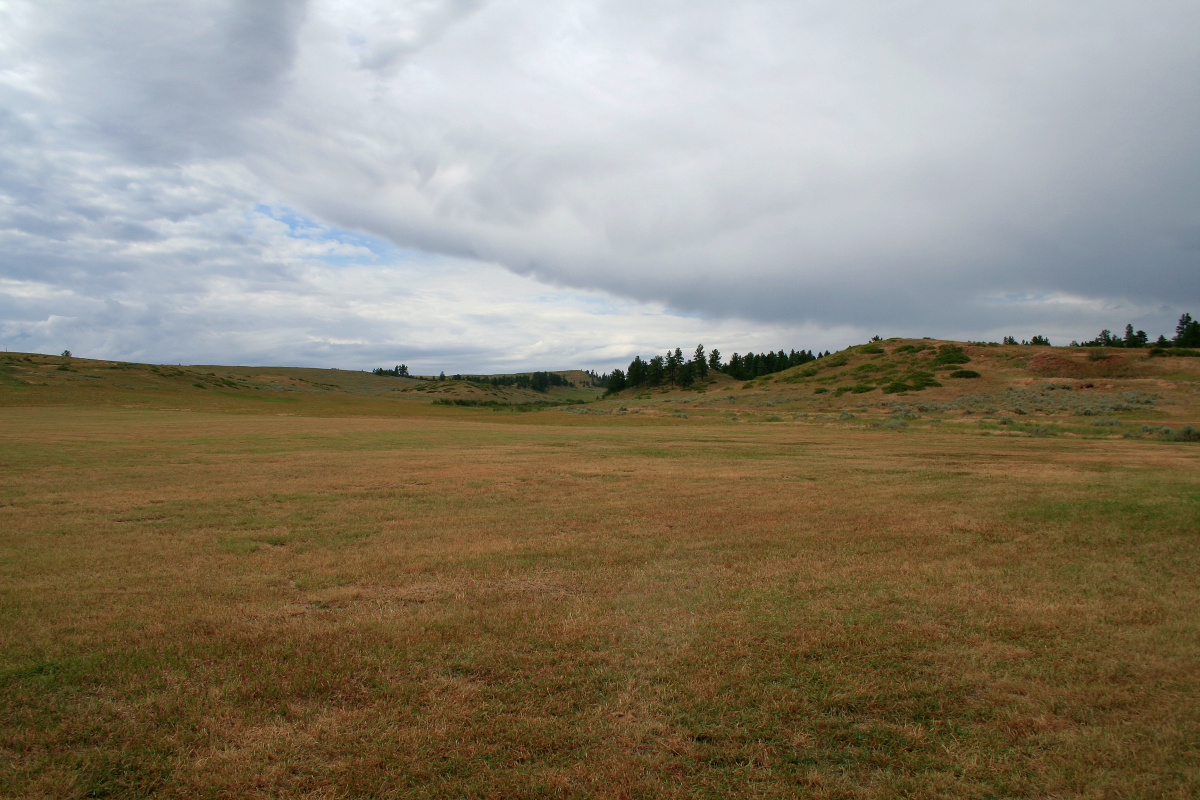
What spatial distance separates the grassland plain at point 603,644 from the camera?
3.94 meters

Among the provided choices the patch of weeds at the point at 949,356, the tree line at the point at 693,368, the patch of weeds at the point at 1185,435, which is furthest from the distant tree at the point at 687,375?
the patch of weeds at the point at 1185,435

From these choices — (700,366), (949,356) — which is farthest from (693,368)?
(949,356)

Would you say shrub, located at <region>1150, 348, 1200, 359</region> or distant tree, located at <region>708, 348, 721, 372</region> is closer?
shrub, located at <region>1150, 348, 1200, 359</region>

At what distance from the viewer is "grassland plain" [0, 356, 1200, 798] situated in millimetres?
3936

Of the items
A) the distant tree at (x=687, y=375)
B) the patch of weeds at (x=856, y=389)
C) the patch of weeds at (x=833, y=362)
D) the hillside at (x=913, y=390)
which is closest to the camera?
the hillside at (x=913, y=390)

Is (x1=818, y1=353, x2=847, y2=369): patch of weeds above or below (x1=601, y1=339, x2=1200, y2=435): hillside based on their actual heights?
above

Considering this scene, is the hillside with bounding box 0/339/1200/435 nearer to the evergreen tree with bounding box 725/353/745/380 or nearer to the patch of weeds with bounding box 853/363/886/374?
the patch of weeds with bounding box 853/363/886/374

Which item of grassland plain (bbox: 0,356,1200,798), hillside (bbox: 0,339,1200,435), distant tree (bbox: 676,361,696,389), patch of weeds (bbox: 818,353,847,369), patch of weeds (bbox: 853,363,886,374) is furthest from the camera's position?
distant tree (bbox: 676,361,696,389)

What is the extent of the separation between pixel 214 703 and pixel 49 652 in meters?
2.23

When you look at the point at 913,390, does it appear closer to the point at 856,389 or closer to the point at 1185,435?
the point at 856,389

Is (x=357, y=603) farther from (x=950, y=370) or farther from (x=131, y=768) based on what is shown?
(x=950, y=370)

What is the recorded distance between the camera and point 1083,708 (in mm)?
4605

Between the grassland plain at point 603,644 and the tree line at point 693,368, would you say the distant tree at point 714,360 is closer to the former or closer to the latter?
the tree line at point 693,368

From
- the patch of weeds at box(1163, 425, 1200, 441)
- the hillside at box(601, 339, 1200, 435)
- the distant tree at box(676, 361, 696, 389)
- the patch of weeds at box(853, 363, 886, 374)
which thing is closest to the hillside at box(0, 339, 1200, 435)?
the hillside at box(601, 339, 1200, 435)
